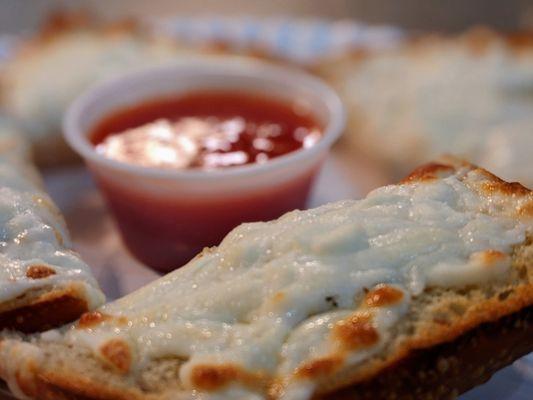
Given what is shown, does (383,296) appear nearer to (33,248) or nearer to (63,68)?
(33,248)

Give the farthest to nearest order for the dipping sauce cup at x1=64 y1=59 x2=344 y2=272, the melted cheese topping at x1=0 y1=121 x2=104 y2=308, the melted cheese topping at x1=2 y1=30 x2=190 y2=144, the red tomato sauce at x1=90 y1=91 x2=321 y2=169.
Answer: the melted cheese topping at x1=2 y1=30 x2=190 y2=144
the red tomato sauce at x1=90 y1=91 x2=321 y2=169
the dipping sauce cup at x1=64 y1=59 x2=344 y2=272
the melted cheese topping at x1=0 y1=121 x2=104 y2=308

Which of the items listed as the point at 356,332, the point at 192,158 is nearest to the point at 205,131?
the point at 192,158

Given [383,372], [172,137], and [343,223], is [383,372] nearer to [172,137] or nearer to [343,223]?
[343,223]

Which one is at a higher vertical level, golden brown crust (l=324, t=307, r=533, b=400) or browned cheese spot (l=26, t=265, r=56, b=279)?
browned cheese spot (l=26, t=265, r=56, b=279)

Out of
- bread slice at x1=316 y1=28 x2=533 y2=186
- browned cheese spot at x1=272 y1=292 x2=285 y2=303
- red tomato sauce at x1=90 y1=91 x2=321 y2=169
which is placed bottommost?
bread slice at x1=316 y1=28 x2=533 y2=186

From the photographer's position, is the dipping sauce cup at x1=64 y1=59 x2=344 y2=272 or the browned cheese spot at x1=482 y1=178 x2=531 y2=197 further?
the dipping sauce cup at x1=64 y1=59 x2=344 y2=272

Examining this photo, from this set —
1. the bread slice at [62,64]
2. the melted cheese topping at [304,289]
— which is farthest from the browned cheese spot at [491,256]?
the bread slice at [62,64]

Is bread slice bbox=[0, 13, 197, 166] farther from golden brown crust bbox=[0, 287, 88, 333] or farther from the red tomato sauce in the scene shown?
golden brown crust bbox=[0, 287, 88, 333]

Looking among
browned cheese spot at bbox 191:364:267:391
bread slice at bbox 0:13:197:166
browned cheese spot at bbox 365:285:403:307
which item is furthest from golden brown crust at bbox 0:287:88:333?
bread slice at bbox 0:13:197:166
